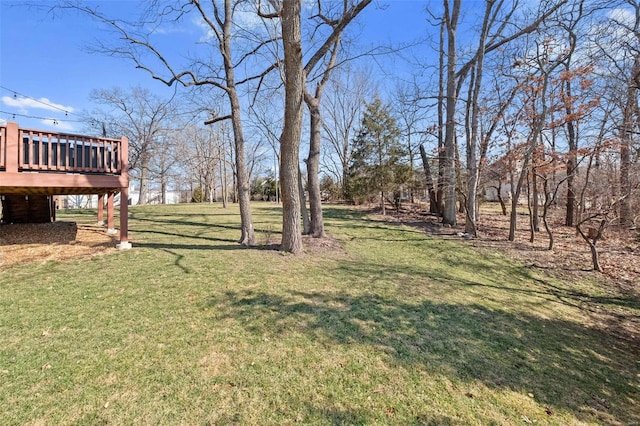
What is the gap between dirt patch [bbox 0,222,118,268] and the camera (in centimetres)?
510

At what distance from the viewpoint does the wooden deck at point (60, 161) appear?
15.3 ft

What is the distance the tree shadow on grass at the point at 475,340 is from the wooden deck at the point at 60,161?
3.73m

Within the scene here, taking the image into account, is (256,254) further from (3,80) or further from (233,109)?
(3,80)

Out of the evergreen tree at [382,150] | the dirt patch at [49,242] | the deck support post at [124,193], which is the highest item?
the evergreen tree at [382,150]

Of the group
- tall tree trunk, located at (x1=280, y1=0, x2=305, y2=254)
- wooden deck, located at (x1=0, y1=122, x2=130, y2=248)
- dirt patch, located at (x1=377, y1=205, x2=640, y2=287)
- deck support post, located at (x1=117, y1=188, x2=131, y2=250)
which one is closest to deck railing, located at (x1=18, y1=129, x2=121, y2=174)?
wooden deck, located at (x1=0, y1=122, x2=130, y2=248)

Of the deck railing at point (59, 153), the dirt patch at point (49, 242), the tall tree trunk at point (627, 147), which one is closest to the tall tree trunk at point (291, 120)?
the deck railing at point (59, 153)

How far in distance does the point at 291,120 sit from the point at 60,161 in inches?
164

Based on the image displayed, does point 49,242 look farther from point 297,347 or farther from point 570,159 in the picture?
point 570,159

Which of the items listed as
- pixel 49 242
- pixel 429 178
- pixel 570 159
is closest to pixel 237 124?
pixel 49 242

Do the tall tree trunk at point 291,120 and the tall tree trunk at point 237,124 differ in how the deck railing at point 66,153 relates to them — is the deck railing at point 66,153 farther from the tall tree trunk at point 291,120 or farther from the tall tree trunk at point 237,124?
the tall tree trunk at point 291,120

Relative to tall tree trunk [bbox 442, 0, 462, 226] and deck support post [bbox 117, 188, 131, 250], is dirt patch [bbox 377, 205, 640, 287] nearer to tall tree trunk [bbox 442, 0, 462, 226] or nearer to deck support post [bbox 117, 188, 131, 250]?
tall tree trunk [bbox 442, 0, 462, 226]

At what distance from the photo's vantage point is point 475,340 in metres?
3.22

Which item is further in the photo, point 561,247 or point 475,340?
point 561,247

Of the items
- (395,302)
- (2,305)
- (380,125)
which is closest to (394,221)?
(380,125)
